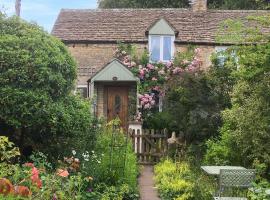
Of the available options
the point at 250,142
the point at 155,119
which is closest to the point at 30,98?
the point at 250,142

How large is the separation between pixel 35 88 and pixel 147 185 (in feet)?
13.5

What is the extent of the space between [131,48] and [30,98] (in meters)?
15.4

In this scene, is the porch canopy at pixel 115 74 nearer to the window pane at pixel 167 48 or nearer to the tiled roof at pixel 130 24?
the window pane at pixel 167 48

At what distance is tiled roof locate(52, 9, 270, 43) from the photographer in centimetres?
2561

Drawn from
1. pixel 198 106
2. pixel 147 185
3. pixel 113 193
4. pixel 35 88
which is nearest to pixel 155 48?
pixel 198 106

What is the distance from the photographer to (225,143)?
14.4 metres

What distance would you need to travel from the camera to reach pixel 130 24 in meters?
26.8

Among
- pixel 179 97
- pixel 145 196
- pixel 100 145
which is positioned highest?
pixel 179 97

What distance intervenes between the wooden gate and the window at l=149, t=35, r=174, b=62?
7.82m

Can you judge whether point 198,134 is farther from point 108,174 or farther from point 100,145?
point 108,174

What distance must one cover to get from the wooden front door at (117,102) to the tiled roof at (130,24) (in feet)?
9.95

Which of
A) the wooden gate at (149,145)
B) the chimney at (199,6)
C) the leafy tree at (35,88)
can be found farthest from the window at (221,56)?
the chimney at (199,6)

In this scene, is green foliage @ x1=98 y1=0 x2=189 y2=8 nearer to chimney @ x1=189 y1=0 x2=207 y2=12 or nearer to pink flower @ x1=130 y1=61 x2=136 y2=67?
chimney @ x1=189 y1=0 x2=207 y2=12

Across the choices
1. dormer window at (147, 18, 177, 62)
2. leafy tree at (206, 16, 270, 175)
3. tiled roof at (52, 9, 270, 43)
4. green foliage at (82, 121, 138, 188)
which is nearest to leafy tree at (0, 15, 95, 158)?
green foliage at (82, 121, 138, 188)
